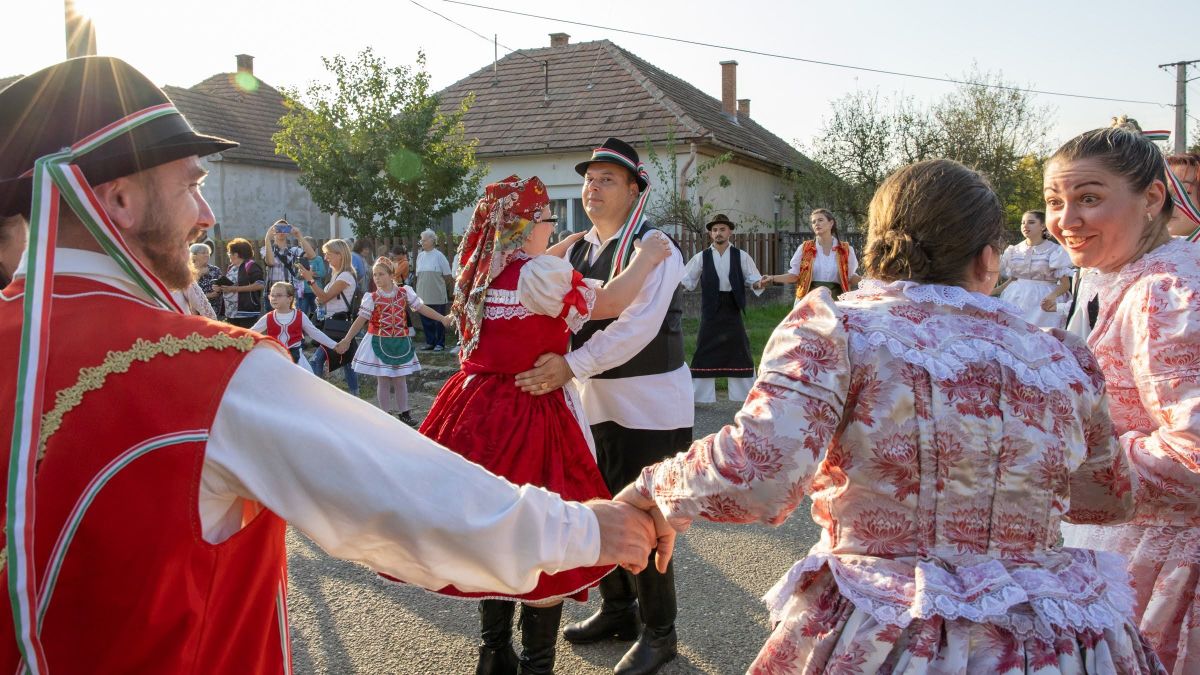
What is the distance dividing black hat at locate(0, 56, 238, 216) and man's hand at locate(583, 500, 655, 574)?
1.05 meters

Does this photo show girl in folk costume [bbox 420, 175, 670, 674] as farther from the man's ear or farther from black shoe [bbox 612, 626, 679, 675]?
the man's ear

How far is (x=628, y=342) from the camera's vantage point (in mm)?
3689

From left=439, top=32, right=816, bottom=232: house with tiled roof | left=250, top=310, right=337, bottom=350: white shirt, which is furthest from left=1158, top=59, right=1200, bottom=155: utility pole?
left=250, top=310, right=337, bottom=350: white shirt

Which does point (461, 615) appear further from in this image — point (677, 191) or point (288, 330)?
point (677, 191)

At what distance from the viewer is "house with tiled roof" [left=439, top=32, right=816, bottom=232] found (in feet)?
70.1

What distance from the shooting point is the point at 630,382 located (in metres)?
3.81

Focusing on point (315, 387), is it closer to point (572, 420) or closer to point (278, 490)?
point (278, 490)

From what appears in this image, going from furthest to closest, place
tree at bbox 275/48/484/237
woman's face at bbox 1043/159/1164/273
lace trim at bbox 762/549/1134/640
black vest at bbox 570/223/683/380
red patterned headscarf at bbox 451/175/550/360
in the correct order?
tree at bbox 275/48/484/237
black vest at bbox 570/223/683/380
red patterned headscarf at bbox 451/175/550/360
woman's face at bbox 1043/159/1164/273
lace trim at bbox 762/549/1134/640

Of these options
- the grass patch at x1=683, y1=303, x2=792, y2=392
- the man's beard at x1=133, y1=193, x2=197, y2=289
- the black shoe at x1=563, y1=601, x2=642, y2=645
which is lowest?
the black shoe at x1=563, y1=601, x2=642, y2=645

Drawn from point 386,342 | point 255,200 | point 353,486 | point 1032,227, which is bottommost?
point 386,342

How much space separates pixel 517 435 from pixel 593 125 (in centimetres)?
1967

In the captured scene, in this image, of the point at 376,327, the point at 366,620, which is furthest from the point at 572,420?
the point at 376,327

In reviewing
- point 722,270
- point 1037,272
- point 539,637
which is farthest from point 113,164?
point 1037,272

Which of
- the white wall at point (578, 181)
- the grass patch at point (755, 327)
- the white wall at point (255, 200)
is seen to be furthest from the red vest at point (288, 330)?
the white wall at point (255, 200)
